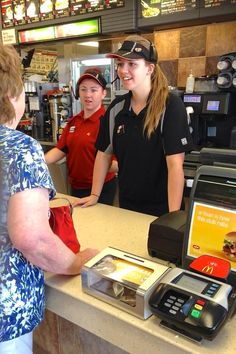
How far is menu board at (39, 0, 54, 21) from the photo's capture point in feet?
12.1

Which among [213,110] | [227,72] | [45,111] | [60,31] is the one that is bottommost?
[45,111]

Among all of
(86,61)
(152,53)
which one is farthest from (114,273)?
(86,61)

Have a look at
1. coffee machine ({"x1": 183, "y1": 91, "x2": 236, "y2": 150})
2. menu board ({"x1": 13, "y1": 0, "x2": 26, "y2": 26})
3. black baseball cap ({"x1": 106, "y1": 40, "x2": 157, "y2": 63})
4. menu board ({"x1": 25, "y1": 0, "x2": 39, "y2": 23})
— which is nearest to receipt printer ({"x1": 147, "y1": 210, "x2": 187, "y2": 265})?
black baseball cap ({"x1": 106, "y1": 40, "x2": 157, "y2": 63})

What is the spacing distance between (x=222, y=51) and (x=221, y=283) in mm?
2777

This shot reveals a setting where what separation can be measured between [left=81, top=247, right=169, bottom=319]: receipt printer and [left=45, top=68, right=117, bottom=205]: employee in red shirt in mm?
1326

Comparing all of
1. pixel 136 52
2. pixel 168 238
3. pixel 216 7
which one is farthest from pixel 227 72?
pixel 168 238

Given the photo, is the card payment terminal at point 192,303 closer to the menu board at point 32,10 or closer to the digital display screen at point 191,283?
the digital display screen at point 191,283

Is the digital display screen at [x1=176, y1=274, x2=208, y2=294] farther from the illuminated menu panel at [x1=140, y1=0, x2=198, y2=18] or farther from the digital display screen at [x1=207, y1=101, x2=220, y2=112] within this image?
the illuminated menu panel at [x1=140, y1=0, x2=198, y2=18]

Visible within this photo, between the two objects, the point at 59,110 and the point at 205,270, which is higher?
the point at 59,110

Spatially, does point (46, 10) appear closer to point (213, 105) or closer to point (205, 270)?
point (213, 105)

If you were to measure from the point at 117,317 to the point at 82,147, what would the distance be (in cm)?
154

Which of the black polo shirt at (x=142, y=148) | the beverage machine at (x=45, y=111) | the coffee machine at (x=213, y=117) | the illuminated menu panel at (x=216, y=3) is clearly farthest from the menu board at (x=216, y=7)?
the beverage machine at (x=45, y=111)

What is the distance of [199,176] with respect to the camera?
3.08 ft

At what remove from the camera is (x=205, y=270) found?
0.85m
